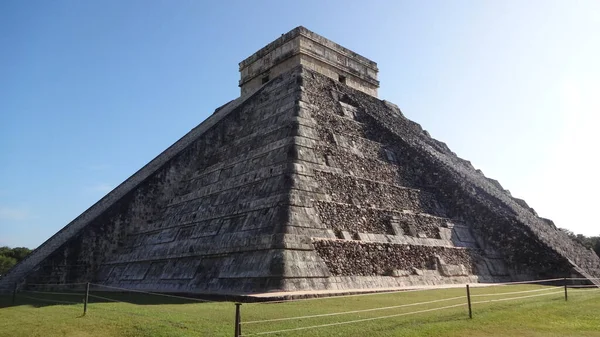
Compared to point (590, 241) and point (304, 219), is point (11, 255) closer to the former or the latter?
point (304, 219)

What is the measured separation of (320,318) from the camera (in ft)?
22.1

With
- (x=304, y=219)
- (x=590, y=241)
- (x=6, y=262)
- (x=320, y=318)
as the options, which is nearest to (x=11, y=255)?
(x=6, y=262)

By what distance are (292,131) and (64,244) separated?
7584mm

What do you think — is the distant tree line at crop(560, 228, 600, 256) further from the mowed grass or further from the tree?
the tree

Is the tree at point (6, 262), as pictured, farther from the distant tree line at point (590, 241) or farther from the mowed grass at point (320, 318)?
the distant tree line at point (590, 241)

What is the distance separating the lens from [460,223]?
48.3ft

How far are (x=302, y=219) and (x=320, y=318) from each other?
398cm

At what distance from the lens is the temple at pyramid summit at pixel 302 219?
10336 millimetres

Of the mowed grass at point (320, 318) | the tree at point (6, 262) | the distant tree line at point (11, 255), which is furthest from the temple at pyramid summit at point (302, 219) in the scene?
the distant tree line at point (11, 255)

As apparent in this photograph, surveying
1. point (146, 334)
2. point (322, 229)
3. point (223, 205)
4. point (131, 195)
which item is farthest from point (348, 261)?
point (131, 195)

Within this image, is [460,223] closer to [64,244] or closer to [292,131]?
[292,131]

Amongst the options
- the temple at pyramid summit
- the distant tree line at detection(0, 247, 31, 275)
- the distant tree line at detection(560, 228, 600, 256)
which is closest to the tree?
the distant tree line at detection(0, 247, 31, 275)

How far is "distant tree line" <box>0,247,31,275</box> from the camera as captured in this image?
3562 centimetres

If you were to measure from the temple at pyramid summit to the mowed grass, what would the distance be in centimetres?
149
